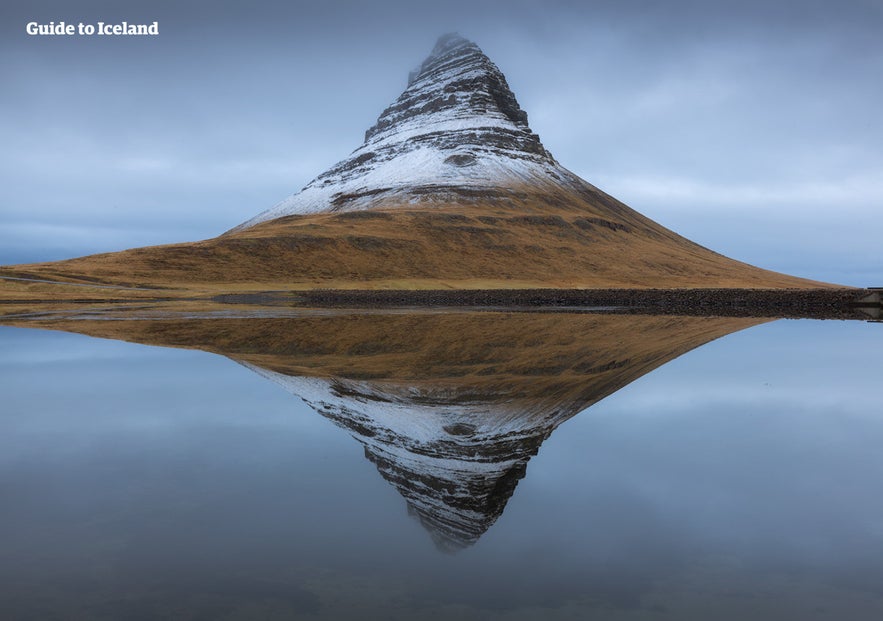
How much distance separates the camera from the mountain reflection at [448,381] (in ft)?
29.2

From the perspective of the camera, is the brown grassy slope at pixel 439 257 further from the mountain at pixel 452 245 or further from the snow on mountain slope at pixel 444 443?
the snow on mountain slope at pixel 444 443

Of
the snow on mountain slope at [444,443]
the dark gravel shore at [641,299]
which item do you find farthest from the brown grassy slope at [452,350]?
the dark gravel shore at [641,299]

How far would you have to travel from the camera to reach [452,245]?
13762cm

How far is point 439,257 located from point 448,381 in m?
113

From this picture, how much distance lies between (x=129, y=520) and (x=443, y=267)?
11931cm

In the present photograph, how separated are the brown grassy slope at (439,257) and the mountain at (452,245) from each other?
266mm

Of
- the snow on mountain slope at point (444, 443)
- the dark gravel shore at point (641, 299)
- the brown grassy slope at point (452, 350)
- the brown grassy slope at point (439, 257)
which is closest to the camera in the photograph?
the snow on mountain slope at point (444, 443)

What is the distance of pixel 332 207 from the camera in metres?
186

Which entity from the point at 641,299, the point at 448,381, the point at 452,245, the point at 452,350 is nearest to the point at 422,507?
the point at 448,381

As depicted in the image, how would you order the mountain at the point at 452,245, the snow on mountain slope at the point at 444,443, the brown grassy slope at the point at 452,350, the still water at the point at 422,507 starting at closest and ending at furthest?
1. the still water at the point at 422,507
2. the snow on mountain slope at the point at 444,443
3. the brown grassy slope at the point at 452,350
4. the mountain at the point at 452,245

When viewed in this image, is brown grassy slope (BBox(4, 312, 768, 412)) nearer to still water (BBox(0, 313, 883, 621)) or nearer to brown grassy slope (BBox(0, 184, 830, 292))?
still water (BBox(0, 313, 883, 621))

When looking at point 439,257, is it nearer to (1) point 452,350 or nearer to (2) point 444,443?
(1) point 452,350

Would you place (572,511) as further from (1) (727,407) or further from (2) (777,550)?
(1) (727,407)

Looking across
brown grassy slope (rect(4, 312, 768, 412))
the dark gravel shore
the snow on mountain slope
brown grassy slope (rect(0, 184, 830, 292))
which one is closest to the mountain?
brown grassy slope (rect(0, 184, 830, 292))
